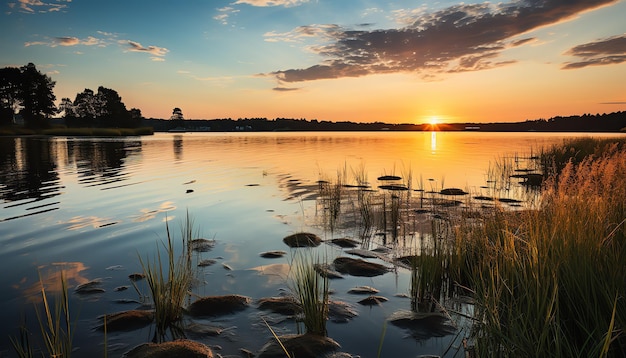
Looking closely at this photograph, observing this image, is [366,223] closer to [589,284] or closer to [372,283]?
[372,283]

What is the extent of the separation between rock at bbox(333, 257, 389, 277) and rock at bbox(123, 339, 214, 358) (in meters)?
4.56

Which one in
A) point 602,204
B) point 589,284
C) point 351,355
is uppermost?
point 602,204

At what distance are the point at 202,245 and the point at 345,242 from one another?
15.2 ft

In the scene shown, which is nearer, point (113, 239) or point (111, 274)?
point (111, 274)

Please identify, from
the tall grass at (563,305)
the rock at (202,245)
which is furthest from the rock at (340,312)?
the rock at (202,245)

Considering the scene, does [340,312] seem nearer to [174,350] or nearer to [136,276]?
[174,350]

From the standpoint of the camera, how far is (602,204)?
26.7 feet

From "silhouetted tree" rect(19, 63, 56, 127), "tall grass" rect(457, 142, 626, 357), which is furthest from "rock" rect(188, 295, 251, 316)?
"silhouetted tree" rect(19, 63, 56, 127)

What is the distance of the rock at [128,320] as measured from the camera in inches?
266

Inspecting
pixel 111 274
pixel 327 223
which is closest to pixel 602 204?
pixel 327 223

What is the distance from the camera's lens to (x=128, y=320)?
22.6ft

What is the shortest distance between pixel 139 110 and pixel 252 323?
176514mm

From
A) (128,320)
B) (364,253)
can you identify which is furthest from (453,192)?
A: (128,320)

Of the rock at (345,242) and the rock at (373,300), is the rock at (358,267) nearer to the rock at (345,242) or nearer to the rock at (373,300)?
the rock at (373,300)
